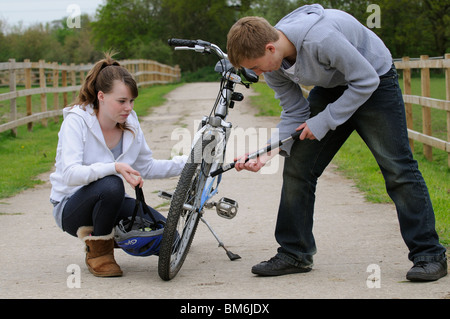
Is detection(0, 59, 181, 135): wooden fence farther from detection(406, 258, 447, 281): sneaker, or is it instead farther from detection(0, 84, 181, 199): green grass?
detection(406, 258, 447, 281): sneaker

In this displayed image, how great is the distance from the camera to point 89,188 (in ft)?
13.0

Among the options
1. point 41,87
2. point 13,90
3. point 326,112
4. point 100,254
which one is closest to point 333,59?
point 326,112

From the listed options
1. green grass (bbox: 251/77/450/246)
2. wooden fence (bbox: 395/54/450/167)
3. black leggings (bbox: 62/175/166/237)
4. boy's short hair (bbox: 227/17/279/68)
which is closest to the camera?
boy's short hair (bbox: 227/17/279/68)

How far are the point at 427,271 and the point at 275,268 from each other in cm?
84

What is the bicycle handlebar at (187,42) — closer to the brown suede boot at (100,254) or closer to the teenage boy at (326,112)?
the teenage boy at (326,112)

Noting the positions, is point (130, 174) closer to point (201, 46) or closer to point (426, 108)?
point (201, 46)

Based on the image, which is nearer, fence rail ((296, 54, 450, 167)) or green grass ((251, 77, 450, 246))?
green grass ((251, 77, 450, 246))

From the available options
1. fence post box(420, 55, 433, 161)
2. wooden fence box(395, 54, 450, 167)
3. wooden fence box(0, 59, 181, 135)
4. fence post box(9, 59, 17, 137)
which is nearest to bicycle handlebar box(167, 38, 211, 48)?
wooden fence box(395, 54, 450, 167)

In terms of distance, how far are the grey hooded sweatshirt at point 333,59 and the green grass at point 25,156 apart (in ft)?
14.1

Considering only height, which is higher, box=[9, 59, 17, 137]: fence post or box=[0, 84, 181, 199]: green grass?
box=[9, 59, 17, 137]: fence post

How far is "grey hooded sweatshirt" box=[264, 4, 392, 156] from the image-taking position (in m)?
3.55

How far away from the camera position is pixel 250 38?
349 cm

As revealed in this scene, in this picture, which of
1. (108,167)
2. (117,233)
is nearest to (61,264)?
(117,233)

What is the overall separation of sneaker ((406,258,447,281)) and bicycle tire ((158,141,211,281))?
Result: 4.03 ft
